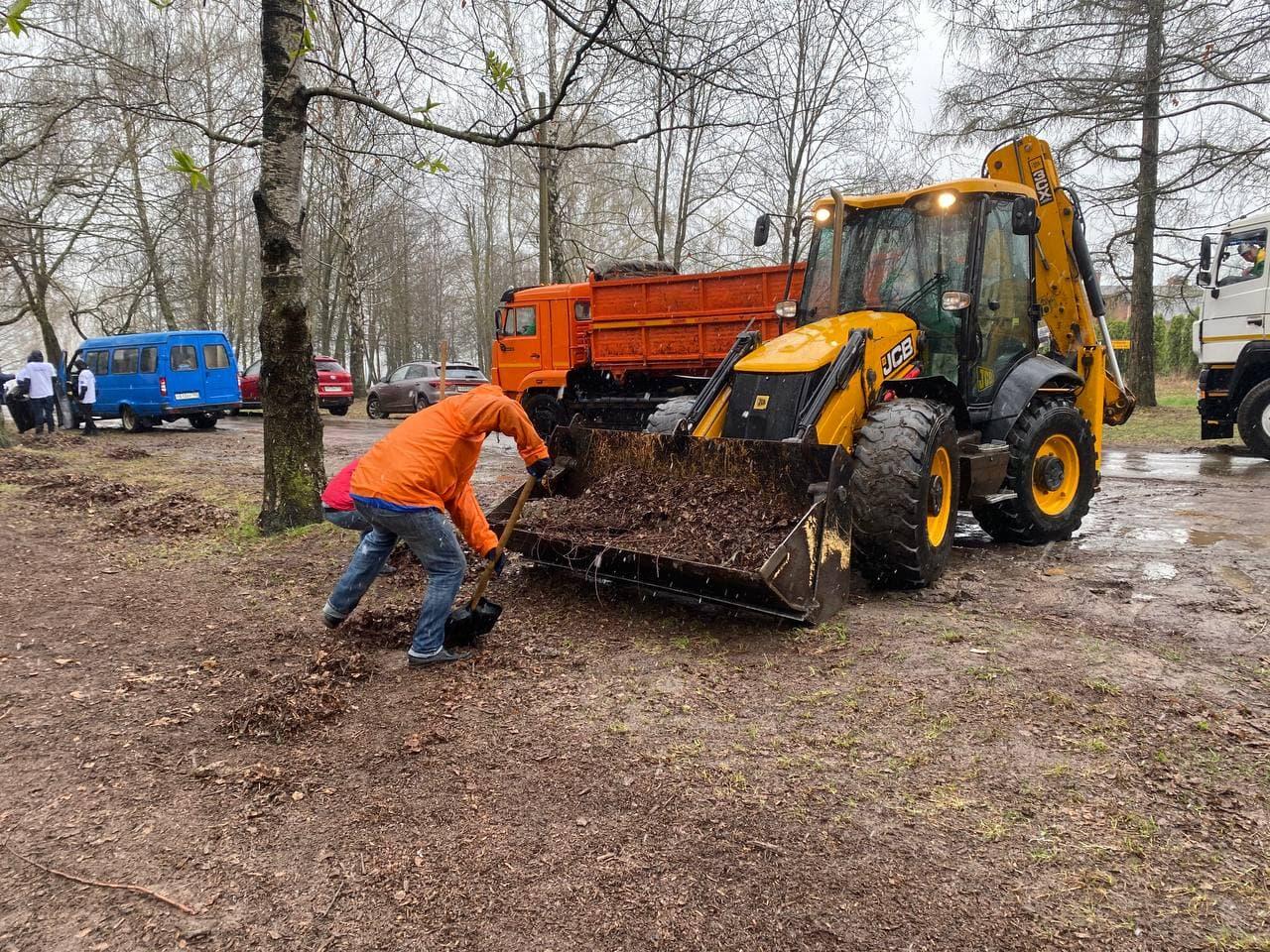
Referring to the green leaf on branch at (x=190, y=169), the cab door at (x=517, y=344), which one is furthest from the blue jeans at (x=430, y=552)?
the cab door at (x=517, y=344)

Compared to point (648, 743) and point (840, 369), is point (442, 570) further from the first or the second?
point (840, 369)

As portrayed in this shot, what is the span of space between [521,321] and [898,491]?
36.0 feet

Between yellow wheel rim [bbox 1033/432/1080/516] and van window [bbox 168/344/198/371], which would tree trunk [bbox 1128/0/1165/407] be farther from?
van window [bbox 168/344/198/371]

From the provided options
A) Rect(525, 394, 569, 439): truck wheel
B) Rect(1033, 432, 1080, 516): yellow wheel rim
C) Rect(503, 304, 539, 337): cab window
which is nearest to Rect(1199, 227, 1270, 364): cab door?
Rect(1033, 432, 1080, 516): yellow wheel rim

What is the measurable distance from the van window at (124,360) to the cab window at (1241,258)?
20316 millimetres

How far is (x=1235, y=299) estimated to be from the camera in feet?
37.1

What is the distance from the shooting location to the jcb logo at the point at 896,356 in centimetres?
577

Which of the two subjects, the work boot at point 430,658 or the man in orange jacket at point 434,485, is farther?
the work boot at point 430,658

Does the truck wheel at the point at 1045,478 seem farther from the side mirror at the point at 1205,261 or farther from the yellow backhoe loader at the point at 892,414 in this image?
the side mirror at the point at 1205,261

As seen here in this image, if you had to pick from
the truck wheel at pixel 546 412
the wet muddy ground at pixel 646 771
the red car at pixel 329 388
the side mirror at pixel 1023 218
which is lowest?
the wet muddy ground at pixel 646 771

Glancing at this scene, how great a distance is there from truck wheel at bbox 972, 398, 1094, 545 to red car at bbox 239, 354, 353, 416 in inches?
750

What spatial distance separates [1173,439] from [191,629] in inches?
577

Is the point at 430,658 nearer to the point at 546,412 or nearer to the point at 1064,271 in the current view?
the point at 1064,271

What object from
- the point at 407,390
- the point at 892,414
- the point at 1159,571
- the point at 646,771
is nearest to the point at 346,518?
the point at 646,771
